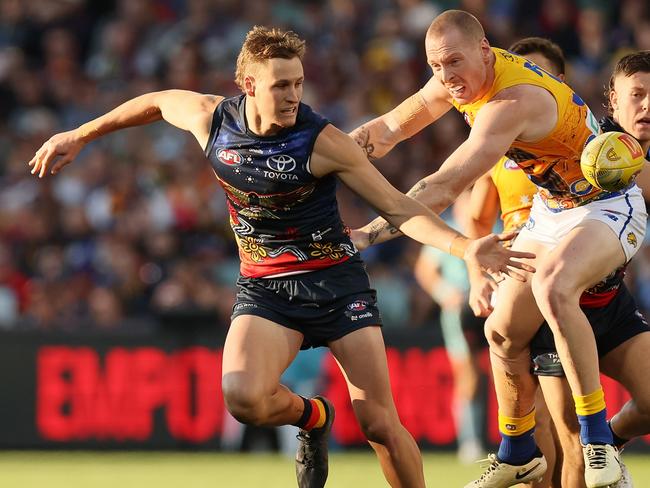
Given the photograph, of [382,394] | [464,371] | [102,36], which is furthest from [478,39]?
[102,36]

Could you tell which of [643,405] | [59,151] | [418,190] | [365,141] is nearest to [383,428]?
[418,190]

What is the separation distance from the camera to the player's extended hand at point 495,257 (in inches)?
242

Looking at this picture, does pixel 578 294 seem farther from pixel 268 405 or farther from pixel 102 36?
pixel 102 36

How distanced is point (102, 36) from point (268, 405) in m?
11.0

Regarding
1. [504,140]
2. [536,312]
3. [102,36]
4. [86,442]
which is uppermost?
[102,36]

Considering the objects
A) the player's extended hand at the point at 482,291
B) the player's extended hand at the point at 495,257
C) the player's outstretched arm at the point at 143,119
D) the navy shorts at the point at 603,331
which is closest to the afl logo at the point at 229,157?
the player's outstretched arm at the point at 143,119

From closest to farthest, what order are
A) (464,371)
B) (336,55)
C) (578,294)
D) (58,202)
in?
(578,294), (464,371), (58,202), (336,55)

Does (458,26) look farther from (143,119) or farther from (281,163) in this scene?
(143,119)

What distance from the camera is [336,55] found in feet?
53.3

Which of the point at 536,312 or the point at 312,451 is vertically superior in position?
the point at 536,312

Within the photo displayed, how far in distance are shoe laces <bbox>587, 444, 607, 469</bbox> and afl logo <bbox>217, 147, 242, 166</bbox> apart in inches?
93.9

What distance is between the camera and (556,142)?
22.9ft

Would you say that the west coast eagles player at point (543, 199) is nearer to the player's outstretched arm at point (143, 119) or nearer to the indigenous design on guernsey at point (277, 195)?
the indigenous design on guernsey at point (277, 195)

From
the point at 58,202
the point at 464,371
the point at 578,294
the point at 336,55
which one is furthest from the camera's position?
the point at 336,55
